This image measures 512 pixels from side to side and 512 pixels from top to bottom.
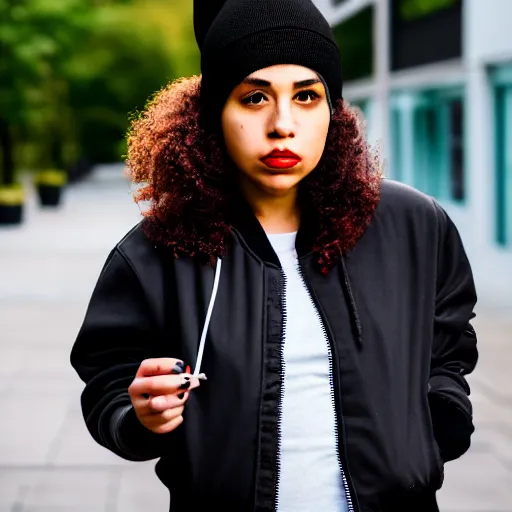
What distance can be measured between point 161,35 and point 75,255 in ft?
134

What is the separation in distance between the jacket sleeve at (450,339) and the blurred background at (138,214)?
367 mm

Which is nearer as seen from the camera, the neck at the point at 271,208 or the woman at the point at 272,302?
the woman at the point at 272,302

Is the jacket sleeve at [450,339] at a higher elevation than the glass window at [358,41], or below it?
below

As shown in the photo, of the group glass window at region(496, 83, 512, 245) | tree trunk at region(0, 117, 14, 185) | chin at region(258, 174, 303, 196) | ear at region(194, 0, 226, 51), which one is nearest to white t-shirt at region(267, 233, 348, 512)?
chin at region(258, 174, 303, 196)

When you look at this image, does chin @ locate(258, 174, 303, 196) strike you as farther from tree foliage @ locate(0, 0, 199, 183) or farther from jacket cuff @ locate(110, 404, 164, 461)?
tree foliage @ locate(0, 0, 199, 183)

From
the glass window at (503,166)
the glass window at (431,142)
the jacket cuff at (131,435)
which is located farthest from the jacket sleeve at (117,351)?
the glass window at (431,142)

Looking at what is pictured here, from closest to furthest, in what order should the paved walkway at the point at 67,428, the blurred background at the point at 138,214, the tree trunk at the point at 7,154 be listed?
1. the paved walkway at the point at 67,428
2. the blurred background at the point at 138,214
3. the tree trunk at the point at 7,154

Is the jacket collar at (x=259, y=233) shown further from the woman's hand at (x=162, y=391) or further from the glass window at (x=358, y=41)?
the glass window at (x=358, y=41)

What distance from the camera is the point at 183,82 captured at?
86.8 inches

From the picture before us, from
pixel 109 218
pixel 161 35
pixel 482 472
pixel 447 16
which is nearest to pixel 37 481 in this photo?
pixel 482 472

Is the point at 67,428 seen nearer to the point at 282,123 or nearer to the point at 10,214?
the point at 282,123

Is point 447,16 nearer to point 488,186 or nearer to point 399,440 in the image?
point 488,186

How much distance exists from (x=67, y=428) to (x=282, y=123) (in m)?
4.96

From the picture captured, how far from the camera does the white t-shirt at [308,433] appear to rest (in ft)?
6.36
